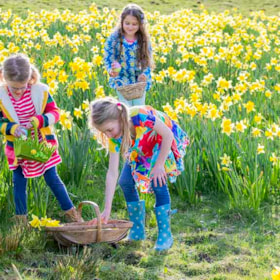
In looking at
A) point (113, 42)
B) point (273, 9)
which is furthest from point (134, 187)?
point (273, 9)

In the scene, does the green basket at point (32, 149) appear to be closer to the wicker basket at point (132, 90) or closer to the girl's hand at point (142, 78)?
the wicker basket at point (132, 90)

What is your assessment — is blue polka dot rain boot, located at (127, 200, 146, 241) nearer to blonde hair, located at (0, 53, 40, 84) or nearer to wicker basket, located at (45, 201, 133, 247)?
wicker basket, located at (45, 201, 133, 247)

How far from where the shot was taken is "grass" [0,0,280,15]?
50.6 feet

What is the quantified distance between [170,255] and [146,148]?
664 millimetres

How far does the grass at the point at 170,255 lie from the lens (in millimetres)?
3160

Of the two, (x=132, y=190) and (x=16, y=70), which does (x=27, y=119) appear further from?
(x=132, y=190)

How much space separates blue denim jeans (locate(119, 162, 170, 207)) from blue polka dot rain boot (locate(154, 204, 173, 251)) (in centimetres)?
4

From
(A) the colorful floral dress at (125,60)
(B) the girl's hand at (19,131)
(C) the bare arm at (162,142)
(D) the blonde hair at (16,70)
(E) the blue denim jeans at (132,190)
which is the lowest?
(E) the blue denim jeans at (132,190)

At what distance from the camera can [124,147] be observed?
10.5ft

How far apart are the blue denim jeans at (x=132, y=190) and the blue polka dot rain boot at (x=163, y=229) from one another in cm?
4

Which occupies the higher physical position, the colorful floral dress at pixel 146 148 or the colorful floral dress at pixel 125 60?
the colorful floral dress at pixel 125 60

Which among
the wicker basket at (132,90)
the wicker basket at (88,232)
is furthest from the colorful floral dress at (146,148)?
the wicker basket at (132,90)

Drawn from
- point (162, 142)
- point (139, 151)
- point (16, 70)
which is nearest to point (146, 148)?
point (139, 151)

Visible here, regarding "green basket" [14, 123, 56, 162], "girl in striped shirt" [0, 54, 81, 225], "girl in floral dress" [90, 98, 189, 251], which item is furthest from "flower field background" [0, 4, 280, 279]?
"green basket" [14, 123, 56, 162]
